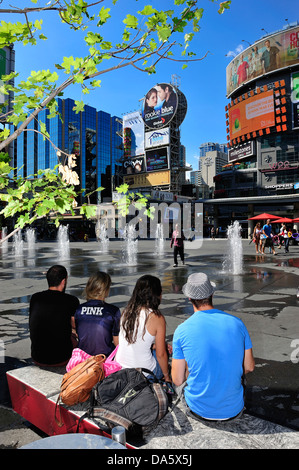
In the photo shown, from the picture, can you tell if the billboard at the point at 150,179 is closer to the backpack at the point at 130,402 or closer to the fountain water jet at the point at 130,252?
the fountain water jet at the point at 130,252

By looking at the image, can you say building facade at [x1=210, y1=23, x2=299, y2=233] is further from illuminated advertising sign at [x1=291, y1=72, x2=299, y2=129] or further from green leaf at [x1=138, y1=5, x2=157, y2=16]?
green leaf at [x1=138, y1=5, x2=157, y2=16]

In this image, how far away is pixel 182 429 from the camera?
2312 millimetres

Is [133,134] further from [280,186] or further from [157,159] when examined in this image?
[280,186]

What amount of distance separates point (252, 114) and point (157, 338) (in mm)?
61672

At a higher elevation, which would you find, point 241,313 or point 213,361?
point 213,361

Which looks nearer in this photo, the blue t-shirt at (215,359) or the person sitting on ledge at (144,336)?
the blue t-shirt at (215,359)

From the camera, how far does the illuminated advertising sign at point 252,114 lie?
178 feet

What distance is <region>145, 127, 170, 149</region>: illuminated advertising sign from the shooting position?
6550 cm

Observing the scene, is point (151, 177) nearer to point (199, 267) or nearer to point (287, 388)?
point (199, 267)

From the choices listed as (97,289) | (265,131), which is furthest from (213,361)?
(265,131)

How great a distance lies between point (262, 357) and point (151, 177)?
67541mm

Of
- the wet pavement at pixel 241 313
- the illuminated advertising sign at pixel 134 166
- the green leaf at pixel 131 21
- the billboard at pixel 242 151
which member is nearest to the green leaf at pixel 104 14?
the green leaf at pixel 131 21

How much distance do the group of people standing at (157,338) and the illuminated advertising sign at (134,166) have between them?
7027 centimetres

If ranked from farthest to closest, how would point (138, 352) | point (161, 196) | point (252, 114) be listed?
point (161, 196)
point (252, 114)
point (138, 352)
